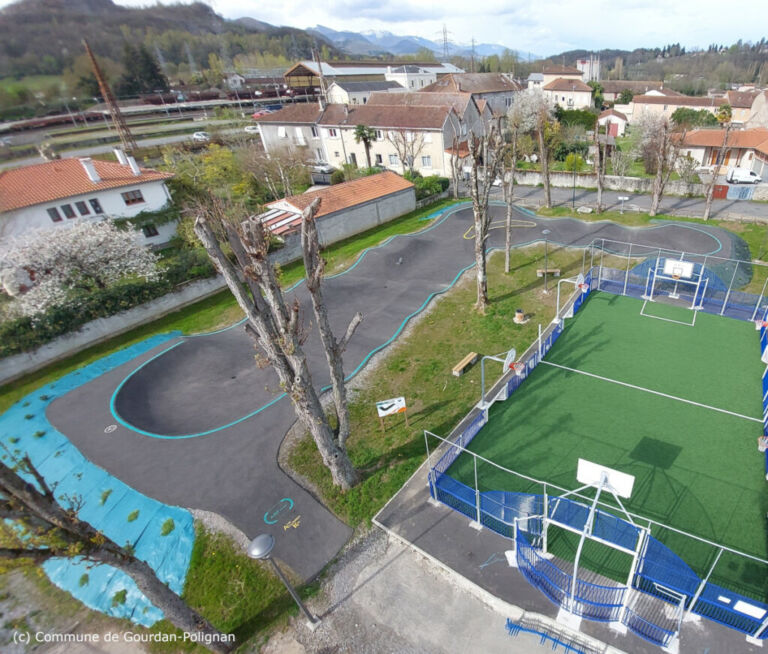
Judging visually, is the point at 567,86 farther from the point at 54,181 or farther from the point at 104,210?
the point at 54,181

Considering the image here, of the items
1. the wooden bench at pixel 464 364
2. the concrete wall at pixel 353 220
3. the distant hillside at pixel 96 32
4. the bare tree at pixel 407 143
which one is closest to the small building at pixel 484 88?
the bare tree at pixel 407 143

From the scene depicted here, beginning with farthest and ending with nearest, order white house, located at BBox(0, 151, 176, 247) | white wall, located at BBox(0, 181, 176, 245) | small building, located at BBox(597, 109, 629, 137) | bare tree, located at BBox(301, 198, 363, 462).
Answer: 1. small building, located at BBox(597, 109, 629, 137)
2. white house, located at BBox(0, 151, 176, 247)
3. white wall, located at BBox(0, 181, 176, 245)
4. bare tree, located at BBox(301, 198, 363, 462)

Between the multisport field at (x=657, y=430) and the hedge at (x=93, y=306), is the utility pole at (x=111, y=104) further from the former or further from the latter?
the multisport field at (x=657, y=430)

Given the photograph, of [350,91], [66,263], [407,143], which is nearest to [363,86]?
[350,91]

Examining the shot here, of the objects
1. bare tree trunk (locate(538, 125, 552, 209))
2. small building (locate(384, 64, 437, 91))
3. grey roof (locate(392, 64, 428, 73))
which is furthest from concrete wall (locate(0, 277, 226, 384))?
grey roof (locate(392, 64, 428, 73))

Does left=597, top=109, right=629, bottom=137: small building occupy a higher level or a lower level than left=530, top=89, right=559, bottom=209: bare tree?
lower

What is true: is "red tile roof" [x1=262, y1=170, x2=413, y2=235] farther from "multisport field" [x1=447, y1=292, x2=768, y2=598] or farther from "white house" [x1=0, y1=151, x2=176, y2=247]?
"multisport field" [x1=447, y1=292, x2=768, y2=598]
